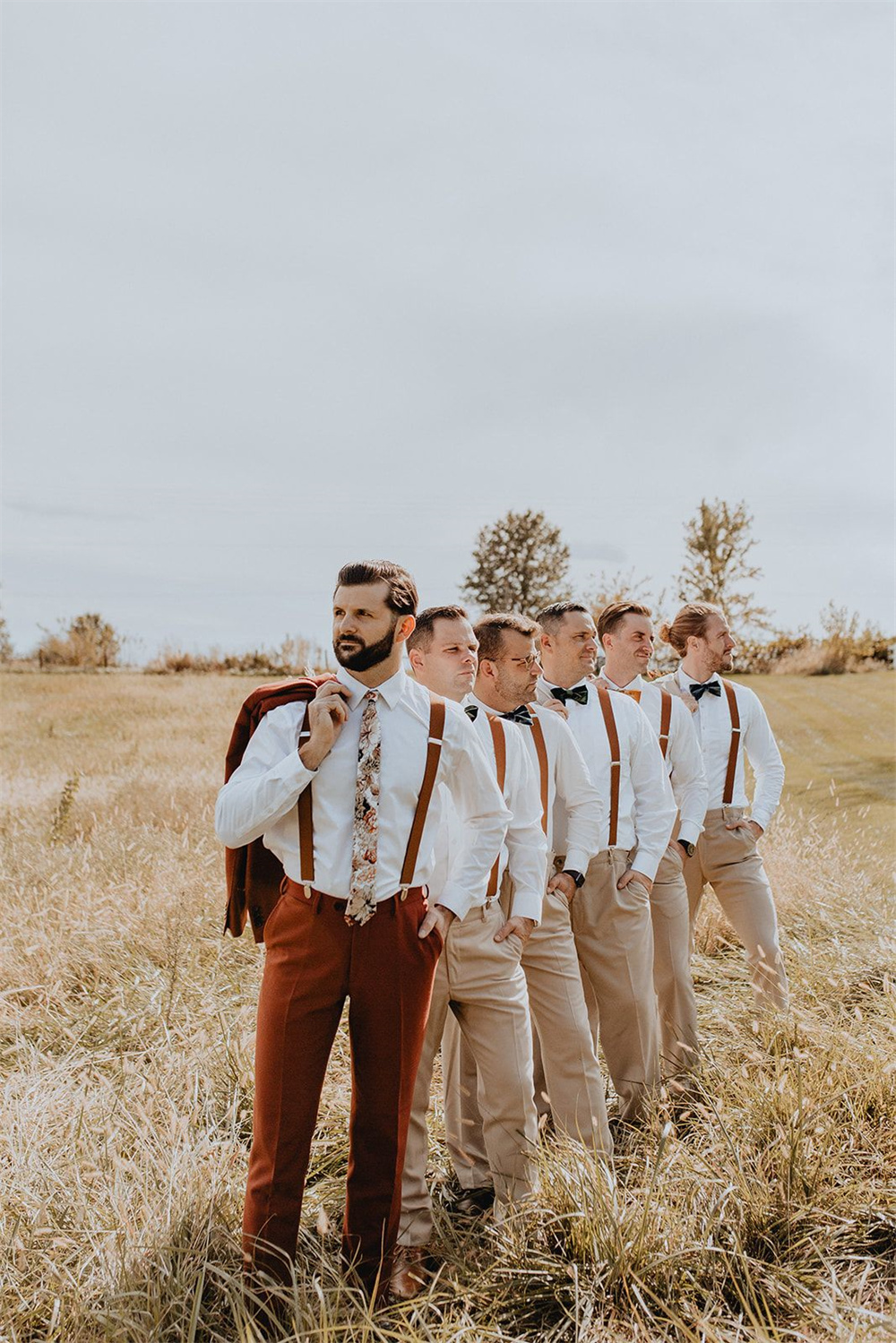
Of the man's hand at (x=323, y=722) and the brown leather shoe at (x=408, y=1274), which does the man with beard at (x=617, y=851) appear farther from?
the man's hand at (x=323, y=722)

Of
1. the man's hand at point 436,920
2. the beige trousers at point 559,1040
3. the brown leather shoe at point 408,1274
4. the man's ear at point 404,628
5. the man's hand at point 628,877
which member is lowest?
the brown leather shoe at point 408,1274

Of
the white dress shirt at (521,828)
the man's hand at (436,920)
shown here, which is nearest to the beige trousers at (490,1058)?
the white dress shirt at (521,828)

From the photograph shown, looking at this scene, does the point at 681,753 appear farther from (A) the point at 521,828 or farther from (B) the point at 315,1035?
(B) the point at 315,1035

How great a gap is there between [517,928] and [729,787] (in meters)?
2.35

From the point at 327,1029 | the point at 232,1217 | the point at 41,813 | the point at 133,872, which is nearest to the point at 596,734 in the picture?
the point at 327,1029

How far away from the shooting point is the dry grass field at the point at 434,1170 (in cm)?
298

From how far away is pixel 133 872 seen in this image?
295 inches

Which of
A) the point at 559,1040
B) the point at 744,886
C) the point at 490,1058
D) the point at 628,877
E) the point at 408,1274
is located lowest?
the point at 408,1274

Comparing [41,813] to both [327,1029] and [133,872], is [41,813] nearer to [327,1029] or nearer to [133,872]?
[133,872]

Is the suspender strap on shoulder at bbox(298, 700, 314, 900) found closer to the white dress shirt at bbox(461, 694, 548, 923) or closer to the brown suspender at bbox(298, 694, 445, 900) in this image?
the brown suspender at bbox(298, 694, 445, 900)

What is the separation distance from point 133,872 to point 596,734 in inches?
171

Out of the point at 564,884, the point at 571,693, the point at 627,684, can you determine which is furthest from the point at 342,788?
the point at 627,684

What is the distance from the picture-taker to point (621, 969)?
434 centimetres

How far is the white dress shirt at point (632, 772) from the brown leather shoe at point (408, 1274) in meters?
1.80
